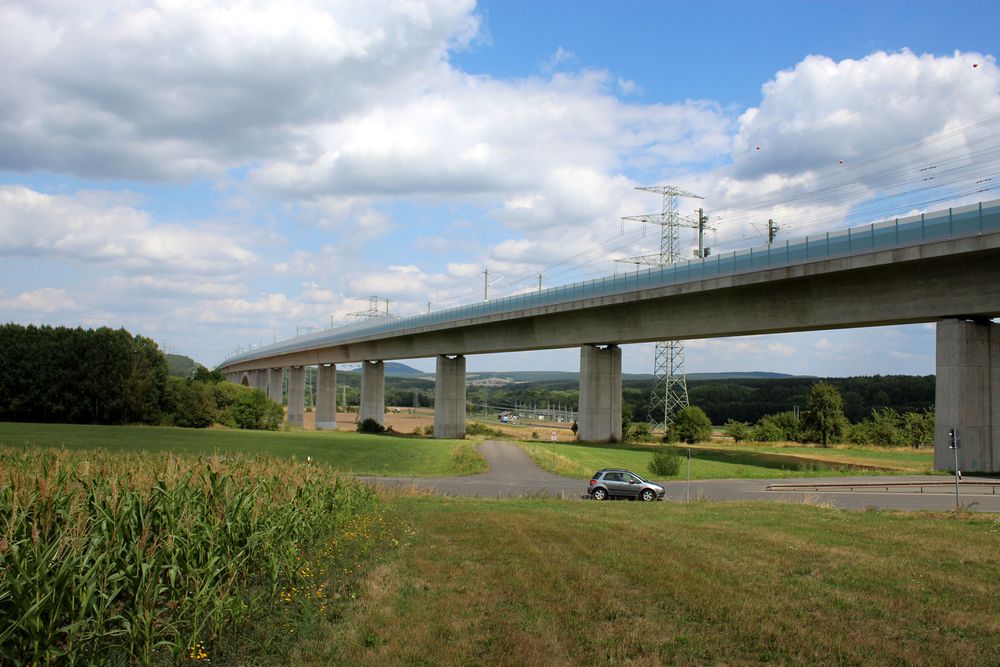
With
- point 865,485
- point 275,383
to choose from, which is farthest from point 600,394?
point 275,383

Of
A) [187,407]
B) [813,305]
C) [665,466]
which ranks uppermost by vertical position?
[813,305]

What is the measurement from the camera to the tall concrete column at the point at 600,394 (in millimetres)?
59000

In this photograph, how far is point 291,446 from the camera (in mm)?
51812

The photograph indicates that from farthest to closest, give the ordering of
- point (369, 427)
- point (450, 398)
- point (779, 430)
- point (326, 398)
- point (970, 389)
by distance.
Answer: point (326, 398) → point (779, 430) → point (369, 427) → point (450, 398) → point (970, 389)

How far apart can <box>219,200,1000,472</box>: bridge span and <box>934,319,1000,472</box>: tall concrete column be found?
1.9 inches

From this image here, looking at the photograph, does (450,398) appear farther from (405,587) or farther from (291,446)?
(405,587)

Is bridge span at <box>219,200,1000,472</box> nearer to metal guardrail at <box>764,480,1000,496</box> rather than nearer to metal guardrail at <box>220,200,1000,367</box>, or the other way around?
metal guardrail at <box>220,200,1000,367</box>

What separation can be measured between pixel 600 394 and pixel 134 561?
53859 mm

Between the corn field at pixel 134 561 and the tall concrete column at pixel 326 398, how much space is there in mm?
98297

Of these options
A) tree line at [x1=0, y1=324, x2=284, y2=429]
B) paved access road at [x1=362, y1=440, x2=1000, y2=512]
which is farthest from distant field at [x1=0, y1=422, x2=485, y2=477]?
tree line at [x1=0, y1=324, x2=284, y2=429]

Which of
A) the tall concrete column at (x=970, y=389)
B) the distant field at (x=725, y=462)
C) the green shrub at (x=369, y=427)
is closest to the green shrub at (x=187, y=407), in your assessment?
the green shrub at (x=369, y=427)

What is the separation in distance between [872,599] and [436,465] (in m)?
36.4

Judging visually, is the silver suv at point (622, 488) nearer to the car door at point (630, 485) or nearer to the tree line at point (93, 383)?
the car door at point (630, 485)

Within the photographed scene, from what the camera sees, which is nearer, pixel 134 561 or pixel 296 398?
pixel 134 561
